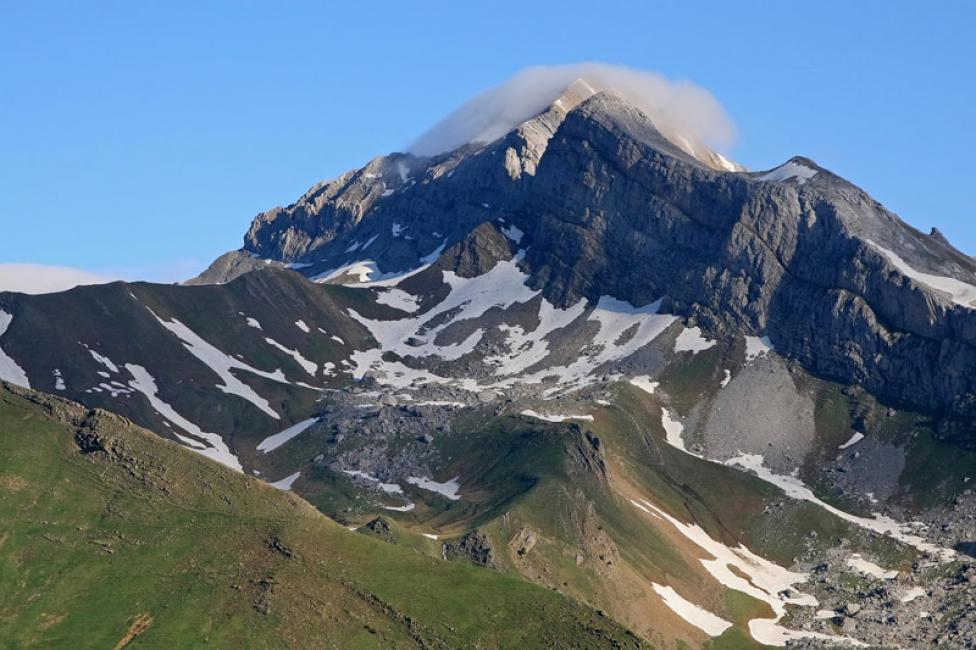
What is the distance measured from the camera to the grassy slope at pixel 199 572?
142625mm

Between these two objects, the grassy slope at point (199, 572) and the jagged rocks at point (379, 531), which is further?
the jagged rocks at point (379, 531)

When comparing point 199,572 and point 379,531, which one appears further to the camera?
point 379,531

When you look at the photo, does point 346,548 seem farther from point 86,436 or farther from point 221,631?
point 86,436

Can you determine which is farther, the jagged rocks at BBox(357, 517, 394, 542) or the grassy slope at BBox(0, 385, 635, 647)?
the jagged rocks at BBox(357, 517, 394, 542)

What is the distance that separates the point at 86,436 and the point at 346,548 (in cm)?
3265

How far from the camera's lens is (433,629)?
146 metres

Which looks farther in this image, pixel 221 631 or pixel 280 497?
pixel 280 497

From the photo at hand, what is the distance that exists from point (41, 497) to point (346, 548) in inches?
1267

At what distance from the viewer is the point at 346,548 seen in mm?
155250

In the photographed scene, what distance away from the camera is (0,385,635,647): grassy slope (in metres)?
143

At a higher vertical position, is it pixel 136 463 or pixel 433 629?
pixel 136 463

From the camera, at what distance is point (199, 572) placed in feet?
485

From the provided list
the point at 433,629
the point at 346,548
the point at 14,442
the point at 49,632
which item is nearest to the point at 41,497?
the point at 14,442

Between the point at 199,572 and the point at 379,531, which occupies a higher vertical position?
the point at 379,531
